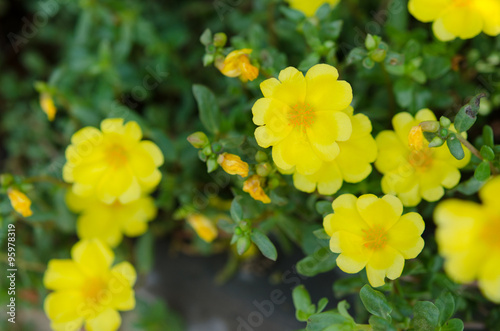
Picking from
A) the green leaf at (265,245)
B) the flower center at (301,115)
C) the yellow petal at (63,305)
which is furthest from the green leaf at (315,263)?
the yellow petal at (63,305)

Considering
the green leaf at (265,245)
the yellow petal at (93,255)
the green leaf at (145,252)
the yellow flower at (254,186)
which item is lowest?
the green leaf at (145,252)

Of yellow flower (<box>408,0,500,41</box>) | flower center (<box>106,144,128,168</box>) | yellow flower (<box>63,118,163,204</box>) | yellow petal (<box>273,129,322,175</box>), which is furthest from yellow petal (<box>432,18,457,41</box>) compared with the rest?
flower center (<box>106,144,128,168</box>)

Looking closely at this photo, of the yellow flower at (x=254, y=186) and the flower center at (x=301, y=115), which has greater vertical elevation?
the flower center at (x=301, y=115)

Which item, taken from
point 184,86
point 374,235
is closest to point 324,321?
point 374,235

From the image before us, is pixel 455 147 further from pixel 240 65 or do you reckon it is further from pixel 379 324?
pixel 240 65

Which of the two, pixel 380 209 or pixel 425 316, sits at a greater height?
pixel 380 209

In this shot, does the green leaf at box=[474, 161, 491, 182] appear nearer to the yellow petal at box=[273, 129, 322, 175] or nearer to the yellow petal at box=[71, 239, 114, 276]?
the yellow petal at box=[273, 129, 322, 175]

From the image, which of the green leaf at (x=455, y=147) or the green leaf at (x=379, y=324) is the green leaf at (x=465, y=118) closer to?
the green leaf at (x=455, y=147)
